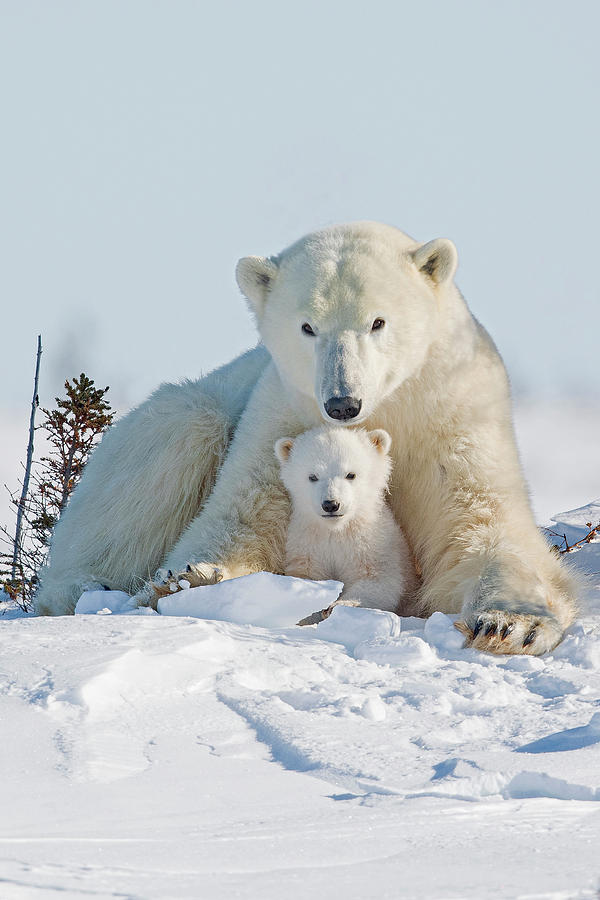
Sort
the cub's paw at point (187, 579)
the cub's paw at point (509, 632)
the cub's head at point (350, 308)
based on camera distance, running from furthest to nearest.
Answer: the cub's paw at point (187, 579) < the cub's head at point (350, 308) < the cub's paw at point (509, 632)

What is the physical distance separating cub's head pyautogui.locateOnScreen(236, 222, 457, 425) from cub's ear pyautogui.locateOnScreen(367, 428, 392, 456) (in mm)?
284

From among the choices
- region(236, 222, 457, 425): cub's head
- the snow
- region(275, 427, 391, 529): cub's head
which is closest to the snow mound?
the snow

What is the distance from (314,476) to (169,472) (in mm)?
1221

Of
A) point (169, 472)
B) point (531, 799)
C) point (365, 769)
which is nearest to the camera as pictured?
point (531, 799)

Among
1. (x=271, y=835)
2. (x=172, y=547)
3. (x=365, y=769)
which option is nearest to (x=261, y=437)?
(x=172, y=547)

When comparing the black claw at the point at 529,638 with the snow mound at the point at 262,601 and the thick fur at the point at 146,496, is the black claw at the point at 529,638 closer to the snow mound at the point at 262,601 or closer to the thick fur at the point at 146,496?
the snow mound at the point at 262,601

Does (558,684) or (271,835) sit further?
(558,684)

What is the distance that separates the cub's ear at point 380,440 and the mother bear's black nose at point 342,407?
630 mm

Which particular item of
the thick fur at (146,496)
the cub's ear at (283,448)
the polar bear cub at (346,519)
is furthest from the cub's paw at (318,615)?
the thick fur at (146,496)

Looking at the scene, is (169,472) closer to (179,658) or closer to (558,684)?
(179,658)

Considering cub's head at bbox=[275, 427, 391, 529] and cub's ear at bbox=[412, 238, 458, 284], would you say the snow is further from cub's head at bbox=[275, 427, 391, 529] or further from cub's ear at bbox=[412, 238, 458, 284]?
cub's ear at bbox=[412, 238, 458, 284]

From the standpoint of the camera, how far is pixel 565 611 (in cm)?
458

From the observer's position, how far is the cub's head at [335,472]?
4598 mm

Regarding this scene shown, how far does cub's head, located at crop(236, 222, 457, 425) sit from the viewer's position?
427 centimetres
